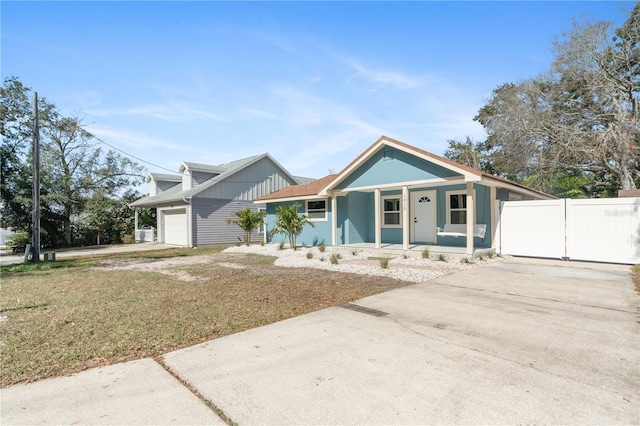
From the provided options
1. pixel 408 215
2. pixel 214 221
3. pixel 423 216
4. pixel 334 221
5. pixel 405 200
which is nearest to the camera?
pixel 405 200

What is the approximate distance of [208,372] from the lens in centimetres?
319

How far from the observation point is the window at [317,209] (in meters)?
15.3

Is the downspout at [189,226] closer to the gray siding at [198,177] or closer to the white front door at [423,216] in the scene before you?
the gray siding at [198,177]

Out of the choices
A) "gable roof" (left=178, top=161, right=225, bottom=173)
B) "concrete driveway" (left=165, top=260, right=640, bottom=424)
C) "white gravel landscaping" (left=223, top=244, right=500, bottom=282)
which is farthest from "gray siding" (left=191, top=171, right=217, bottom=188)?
"concrete driveway" (left=165, top=260, right=640, bottom=424)

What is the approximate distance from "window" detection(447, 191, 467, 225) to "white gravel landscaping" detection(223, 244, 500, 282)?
6.96 feet

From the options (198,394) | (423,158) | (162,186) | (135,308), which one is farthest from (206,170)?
(198,394)

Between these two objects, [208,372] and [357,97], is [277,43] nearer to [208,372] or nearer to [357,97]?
[357,97]

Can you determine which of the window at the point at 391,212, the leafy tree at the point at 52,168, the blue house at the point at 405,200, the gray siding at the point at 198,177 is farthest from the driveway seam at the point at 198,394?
the leafy tree at the point at 52,168

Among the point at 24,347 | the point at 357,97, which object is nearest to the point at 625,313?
the point at 24,347

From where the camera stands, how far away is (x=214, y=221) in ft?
65.7

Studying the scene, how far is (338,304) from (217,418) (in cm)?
346

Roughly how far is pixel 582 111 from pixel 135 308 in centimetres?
2789

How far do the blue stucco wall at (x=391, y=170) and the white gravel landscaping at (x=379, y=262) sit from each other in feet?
8.94

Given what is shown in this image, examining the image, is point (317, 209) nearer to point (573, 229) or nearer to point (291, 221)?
point (291, 221)
